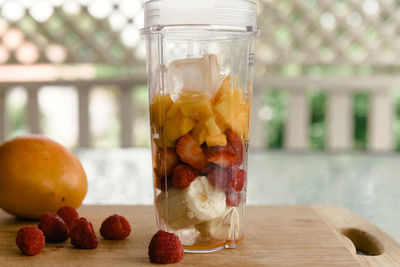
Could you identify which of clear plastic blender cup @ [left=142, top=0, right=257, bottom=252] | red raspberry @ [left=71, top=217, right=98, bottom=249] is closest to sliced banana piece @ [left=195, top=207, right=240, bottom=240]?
clear plastic blender cup @ [left=142, top=0, right=257, bottom=252]

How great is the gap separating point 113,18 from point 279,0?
655 millimetres

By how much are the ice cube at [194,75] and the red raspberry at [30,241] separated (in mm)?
203

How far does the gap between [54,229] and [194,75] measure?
0.76 ft

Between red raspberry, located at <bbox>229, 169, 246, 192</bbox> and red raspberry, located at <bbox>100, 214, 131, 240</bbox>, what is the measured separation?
0.13 meters

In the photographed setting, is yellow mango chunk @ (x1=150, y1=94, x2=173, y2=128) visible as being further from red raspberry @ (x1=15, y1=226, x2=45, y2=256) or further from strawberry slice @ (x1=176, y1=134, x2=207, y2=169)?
red raspberry @ (x1=15, y1=226, x2=45, y2=256)

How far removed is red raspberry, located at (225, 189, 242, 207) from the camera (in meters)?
0.56

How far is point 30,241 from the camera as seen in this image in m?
0.51

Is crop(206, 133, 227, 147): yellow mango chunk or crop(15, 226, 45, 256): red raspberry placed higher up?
crop(206, 133, 227, 147): yellow mango chunk

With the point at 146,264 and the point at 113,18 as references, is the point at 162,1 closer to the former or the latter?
the point at 146,264

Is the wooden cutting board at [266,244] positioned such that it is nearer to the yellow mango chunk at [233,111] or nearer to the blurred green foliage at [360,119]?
the yellow mango chunk at [233,111]

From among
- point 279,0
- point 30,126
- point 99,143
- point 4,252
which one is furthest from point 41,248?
point 99,143

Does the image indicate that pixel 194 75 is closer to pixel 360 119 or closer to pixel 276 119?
pixel 276 119

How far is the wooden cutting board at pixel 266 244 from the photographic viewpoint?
20.1 inches

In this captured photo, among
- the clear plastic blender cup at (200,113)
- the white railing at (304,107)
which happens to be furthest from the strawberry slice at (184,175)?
the white railing at (304,107)
